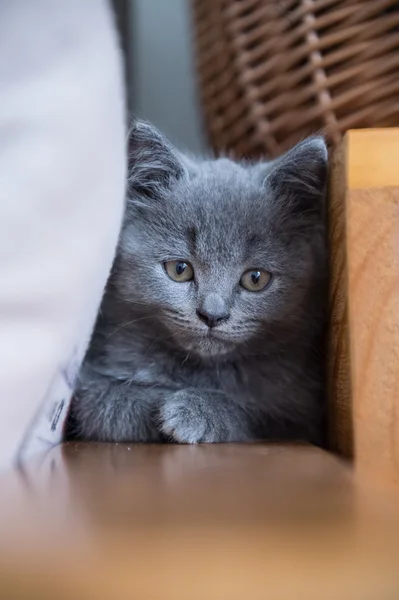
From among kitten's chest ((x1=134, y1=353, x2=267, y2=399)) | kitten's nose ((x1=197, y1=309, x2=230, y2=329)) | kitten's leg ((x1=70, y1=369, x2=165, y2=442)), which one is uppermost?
kitten's nose ((x1=197, y1=309, x2=230, y2=329))

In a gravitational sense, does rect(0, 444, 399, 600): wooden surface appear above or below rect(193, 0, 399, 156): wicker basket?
below

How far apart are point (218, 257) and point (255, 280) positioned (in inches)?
2.7

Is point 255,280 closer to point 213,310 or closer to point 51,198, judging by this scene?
point 213,310

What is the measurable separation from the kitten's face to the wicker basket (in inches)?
4.8

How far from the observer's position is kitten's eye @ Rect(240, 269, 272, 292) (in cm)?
96

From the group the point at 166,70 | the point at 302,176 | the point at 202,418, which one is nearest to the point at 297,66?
the point at 302,176

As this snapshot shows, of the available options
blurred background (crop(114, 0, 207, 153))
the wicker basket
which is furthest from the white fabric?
blurred background (crop(114, 0, 207, 153))

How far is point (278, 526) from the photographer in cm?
45

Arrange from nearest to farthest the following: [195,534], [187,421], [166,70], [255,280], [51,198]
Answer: [195,534] < [51,198] < [187,421] < [255,280] < [166,70]

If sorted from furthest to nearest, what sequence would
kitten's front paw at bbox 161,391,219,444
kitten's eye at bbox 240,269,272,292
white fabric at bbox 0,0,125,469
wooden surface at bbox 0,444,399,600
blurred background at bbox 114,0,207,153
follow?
blurred background at bbox 114,0,207,153 < kitten's eye at bbox 240,269,272,292 < kitten's front paw at bbox 161,391,219,444 < white fabric at bbox 0,0,125,469 < wooden surface at bbox 0,444,399,600

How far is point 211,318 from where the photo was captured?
35.7 inches

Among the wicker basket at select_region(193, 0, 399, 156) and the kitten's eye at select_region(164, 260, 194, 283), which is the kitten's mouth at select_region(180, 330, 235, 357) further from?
the wicker basket at select_region(193, 0, 399, 156)

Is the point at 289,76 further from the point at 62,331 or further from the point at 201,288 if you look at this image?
the point at 62,331

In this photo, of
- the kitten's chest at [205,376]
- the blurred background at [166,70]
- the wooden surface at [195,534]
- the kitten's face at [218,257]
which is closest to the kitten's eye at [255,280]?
the kitten's face at [218,257]
